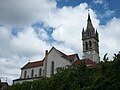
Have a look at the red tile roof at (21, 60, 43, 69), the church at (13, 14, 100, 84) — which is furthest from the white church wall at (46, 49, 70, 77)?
the red tile roof at (21, 60, 43, 69)

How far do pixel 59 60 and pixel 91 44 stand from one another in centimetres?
2413

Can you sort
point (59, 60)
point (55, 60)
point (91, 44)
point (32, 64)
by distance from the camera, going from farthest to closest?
point (91, 44) < point (32, 64) < point (55, 60) < point (59, 60)

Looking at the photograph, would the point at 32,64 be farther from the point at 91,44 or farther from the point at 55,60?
the point at 91,44

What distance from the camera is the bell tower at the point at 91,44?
273 feet

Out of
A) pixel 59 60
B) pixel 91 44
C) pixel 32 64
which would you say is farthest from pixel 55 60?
pixel 91 44

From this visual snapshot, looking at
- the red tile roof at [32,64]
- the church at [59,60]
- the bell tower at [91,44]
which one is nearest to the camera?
the church at [59,60]

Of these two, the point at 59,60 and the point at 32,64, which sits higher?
the point at 32,64

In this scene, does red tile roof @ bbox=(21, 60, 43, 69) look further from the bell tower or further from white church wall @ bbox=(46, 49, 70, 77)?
the bell tower

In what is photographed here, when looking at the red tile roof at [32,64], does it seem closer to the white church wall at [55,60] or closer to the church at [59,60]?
the church at [59,60]

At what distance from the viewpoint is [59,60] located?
64562 millimetres

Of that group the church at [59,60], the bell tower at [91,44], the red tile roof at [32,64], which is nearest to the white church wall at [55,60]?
the church at [59,60]

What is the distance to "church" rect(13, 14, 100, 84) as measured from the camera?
63.9m

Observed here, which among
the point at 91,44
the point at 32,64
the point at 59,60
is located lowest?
the point at 59,60

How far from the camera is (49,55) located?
67250 mm
